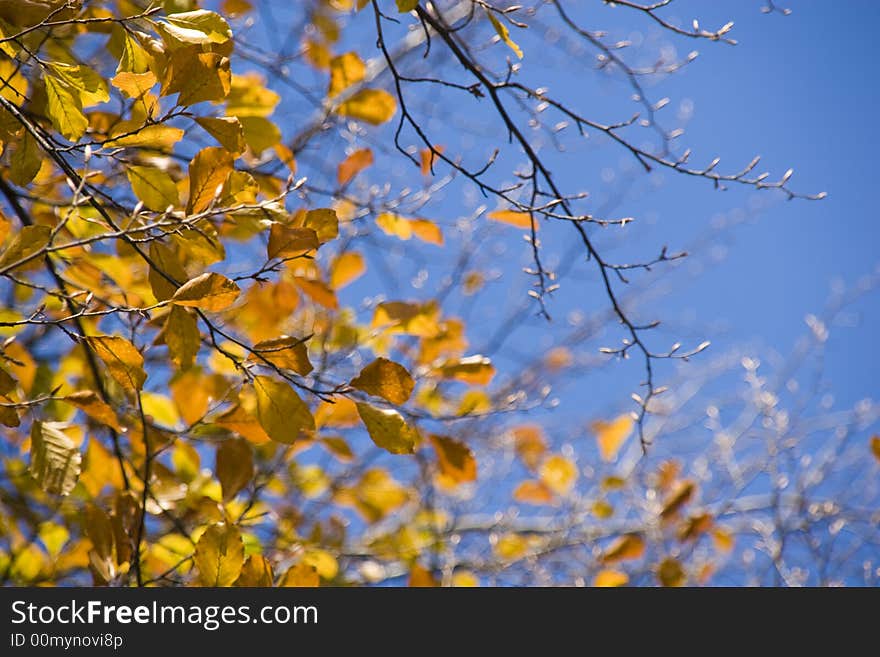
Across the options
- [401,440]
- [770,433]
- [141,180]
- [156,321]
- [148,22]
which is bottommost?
[401,440]

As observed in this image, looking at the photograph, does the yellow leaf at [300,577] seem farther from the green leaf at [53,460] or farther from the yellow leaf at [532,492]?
the yellow leaf at [532,492]

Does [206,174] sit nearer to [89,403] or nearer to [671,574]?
[89,403]

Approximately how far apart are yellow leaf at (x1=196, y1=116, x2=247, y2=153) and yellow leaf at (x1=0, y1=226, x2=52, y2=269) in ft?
0.84

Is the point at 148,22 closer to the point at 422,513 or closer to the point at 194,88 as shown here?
the point at 194,88

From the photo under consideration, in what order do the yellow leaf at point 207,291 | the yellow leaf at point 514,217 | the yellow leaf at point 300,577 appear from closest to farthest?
the yellow leaf at point 207,291
the yellow leaf at point 300,577
the yellow leaf at point 514,217

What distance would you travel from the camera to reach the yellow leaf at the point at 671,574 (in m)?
2.44

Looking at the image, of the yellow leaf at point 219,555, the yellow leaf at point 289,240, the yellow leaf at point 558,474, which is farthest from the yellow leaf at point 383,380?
the yellow leaf at point 558,474

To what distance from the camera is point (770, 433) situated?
3.30m

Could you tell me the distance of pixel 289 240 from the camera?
1105mm

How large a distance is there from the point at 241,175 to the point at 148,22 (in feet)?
0.75

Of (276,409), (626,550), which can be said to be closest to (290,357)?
(276,409)

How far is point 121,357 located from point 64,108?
0.33 metres

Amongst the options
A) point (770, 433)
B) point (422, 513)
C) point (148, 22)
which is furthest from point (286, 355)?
point (770, 433)

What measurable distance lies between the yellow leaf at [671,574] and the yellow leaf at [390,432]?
1.56 meters
